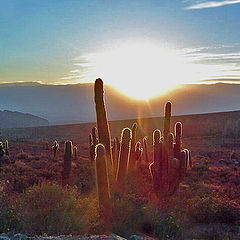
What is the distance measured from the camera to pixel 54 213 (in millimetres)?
8781

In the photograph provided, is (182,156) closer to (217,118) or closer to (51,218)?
(51,218)

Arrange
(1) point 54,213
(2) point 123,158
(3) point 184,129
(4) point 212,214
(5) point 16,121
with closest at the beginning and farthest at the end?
(1) point 54,213
(4) point 212,214
(2) point 123,158
(3) point 184,129
(5) point 16,121

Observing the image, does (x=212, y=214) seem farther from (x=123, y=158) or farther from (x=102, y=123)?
(x=102, y=123)

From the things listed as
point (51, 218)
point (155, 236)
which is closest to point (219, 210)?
point (155, 236)

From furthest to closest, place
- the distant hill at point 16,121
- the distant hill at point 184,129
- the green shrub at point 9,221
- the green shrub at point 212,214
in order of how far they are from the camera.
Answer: the distant hill at point 16,121 → the distant hill at point 184,129 → the green shrub at point 212,214 → the green shrub at point 9,221

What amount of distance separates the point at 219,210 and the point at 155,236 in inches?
129

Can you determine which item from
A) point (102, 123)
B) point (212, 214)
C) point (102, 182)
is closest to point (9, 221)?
point (102, 182)

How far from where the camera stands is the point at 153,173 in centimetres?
1407

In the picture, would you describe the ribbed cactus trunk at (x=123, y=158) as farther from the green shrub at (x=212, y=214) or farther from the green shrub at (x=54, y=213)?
the green shrub at (x=54, y=213)

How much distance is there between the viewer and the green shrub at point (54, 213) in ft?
27.1

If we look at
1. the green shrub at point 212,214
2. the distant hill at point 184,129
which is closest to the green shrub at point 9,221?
the green shrub at point 212,214

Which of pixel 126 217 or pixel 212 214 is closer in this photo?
pixel 126 217

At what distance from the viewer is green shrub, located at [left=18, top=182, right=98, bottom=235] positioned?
827 cm

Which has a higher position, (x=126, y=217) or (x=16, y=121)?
(x=16, y=121)
